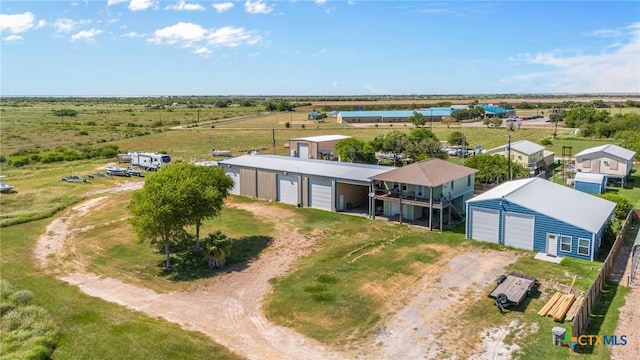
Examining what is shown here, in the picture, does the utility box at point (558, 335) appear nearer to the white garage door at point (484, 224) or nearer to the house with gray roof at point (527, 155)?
the white garage door at point (484, 224)

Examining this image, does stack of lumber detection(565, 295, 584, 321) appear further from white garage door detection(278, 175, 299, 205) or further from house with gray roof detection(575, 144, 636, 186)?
house with gray roof detection(575, 144, 636, 186)

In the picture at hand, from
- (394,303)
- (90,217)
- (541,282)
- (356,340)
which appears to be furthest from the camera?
(90,217)

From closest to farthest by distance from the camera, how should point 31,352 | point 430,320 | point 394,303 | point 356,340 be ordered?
point 31,352, point 356,340, point 430,320, point 394,303

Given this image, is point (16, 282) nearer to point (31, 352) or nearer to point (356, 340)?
point (31, 352)

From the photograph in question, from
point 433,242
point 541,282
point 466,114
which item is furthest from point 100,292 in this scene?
point 466,114

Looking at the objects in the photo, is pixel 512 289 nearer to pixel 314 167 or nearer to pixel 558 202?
pixel 558 202

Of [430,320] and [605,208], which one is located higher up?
[605,208]

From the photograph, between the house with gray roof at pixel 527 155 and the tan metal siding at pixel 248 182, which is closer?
the tan metal siding at pixel 248 182

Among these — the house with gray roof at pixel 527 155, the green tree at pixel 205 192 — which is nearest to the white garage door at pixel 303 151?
the house with gray roof at pixel 527 155
